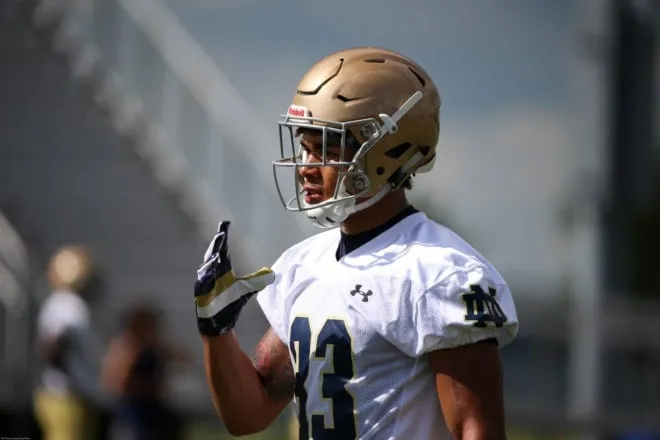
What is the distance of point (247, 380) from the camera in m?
3.19

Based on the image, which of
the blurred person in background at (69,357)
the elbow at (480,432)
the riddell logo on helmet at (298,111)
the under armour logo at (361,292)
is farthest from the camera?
the blurred person in background at (69,357)

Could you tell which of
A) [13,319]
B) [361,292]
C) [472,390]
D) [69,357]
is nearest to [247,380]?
[361,292]

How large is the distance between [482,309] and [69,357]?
5.37 meters

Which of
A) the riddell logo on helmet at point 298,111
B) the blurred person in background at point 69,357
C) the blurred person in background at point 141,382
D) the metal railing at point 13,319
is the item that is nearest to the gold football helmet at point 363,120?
the riddell logo on helmet at point 298,111

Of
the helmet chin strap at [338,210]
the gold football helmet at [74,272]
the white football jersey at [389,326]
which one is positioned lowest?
the gold football helmet at [74,272]

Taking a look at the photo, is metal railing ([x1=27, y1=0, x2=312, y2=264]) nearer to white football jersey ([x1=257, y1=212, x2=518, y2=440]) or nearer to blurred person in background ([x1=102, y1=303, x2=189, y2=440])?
blurred person in background ([x1=102, y1=303, x2=189, y2=440])

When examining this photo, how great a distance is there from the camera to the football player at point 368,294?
286cm

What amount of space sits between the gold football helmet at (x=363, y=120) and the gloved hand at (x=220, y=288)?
0.18 metres

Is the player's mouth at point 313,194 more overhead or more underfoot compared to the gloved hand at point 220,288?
more overhead

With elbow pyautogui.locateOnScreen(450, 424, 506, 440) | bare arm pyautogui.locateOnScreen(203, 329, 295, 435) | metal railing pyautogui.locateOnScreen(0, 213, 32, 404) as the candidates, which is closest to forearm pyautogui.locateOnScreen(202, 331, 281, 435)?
bare arm pyautogui.locateOnScreen(203, 329, 295, 435)

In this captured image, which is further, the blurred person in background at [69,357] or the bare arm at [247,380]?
the blurred person in background at [69,357]

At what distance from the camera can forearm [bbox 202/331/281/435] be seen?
3.13m

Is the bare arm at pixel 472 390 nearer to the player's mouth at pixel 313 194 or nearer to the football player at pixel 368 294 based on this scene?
the football player at pixel 368 294

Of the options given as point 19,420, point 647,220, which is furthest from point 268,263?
point 647,220
